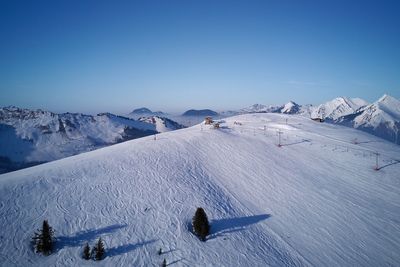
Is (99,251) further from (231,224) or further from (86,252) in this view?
(231,224)

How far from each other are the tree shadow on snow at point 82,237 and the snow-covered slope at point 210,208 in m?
0.07

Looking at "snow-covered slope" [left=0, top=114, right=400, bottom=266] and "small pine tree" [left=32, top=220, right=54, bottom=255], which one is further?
"snow-covered slope" [left=0, top=114, right=400, bottom=266]

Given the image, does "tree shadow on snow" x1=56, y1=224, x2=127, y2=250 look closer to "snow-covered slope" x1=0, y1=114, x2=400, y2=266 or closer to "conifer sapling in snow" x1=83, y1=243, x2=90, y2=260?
"snow-covered slope" x1=0, y1=114, x2=400, y2=266

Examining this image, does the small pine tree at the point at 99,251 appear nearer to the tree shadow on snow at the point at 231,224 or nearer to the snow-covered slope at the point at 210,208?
the snow-covered slope at the point at 210,208

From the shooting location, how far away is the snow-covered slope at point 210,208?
2012cm

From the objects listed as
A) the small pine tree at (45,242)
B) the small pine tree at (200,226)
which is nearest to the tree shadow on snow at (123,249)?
the small pine tree at (45,242)

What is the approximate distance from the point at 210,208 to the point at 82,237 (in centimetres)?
1146

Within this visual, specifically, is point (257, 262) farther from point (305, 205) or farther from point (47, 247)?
point (47, 247)

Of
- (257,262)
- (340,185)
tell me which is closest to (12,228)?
(257,262)

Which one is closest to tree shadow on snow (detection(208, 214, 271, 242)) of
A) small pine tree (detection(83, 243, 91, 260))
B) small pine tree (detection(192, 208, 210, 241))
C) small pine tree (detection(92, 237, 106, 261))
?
small pine tree (detection(192, 208, 210, 241))

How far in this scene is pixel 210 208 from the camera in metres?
26.3

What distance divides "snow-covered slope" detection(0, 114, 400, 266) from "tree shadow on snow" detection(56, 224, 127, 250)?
0.25 feet

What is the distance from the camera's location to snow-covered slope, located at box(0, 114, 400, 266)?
2012cm

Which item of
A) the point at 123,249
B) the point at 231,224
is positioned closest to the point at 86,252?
the point at 123,249
